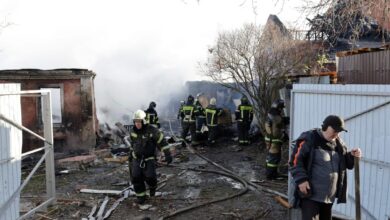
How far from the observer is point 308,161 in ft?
13.0

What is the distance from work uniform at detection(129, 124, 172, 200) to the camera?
6938mm

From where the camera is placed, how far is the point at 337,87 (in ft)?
17.6

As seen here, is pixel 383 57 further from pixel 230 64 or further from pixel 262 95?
pixel 230 64

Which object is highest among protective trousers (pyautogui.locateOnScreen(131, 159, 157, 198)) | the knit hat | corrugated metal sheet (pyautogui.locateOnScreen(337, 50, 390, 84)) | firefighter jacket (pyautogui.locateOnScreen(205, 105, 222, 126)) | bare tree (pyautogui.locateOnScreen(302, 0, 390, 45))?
bare tree (pyautogui.locateOnScreen(302, 0, 390, 45))

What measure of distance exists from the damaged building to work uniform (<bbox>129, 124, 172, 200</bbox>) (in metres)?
Result: 7.19

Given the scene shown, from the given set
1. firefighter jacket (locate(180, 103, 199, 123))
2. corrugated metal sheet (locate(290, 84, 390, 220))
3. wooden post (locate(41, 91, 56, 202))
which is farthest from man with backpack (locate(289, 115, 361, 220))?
firefighter jacket (locate(180, 103, 199, 123))

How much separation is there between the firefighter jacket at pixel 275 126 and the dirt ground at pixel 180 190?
964 mm

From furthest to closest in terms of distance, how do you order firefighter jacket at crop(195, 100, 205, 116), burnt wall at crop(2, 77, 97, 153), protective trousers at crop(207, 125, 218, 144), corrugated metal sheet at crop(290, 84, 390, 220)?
burnt wall at crop(2, 77, 97, 153) → firefighter jacket at crop(195, 100, 205, 116) → protective trousers at crop(207, 125, 218, 144) → corrugated metal sheet at crop(290, 84, 390, 220)

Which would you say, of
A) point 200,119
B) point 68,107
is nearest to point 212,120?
point 200,119

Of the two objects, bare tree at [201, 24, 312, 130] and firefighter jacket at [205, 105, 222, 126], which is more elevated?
bare tree at [201, 24, 312, 130]

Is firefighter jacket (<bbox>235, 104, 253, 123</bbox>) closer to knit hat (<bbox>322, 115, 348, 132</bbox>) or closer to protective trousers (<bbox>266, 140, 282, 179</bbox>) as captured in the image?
protective trousers (<bbox>266, 140, 282, 179</bbox>)

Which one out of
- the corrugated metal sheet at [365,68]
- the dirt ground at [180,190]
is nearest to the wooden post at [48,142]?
the dirt ground at [180,190]

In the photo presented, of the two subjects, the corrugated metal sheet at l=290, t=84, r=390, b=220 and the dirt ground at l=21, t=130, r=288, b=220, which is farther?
the dirt ground at l=21, t=130, r=288, b=220

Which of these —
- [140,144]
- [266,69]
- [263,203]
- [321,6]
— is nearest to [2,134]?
[140,144]
